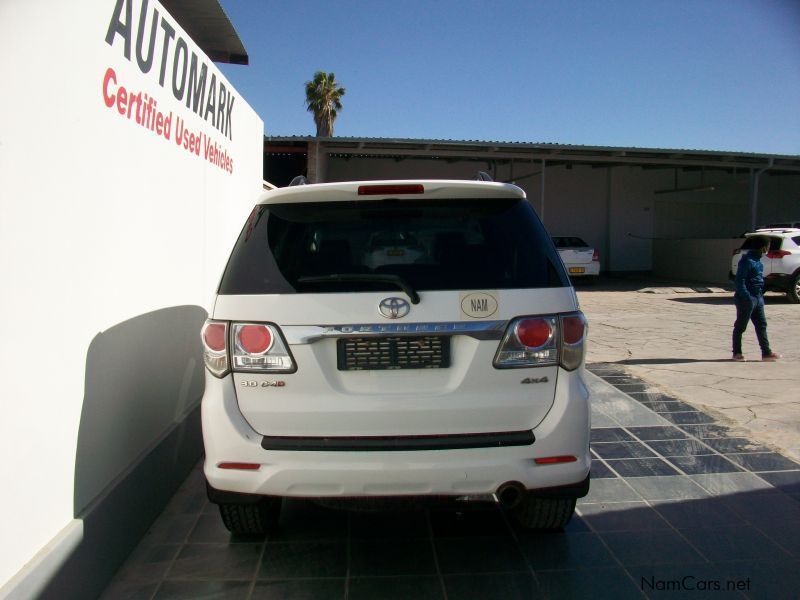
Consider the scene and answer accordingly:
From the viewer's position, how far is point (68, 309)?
2.76 metres

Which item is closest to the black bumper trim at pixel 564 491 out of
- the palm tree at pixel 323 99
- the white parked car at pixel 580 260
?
the white parked car at pixel 580 260

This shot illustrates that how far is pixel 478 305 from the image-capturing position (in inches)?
110

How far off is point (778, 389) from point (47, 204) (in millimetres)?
6899

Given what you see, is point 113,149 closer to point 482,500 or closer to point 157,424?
point 157,424

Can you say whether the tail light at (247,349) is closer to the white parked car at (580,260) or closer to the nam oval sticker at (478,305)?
the nam oval sticker at (478,305)

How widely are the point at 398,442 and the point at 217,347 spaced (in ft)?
2.89

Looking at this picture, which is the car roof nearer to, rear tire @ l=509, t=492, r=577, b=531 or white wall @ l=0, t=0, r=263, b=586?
white wall @ l=0, t=0, r=263, b=586

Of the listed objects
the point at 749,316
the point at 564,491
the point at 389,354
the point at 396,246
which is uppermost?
the point at 396,246

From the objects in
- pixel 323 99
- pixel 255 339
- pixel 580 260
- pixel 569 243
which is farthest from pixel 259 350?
pixel 323 99

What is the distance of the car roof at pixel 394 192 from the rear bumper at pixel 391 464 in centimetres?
87

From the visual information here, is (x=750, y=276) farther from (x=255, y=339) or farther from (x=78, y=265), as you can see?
(x=78, y=265)

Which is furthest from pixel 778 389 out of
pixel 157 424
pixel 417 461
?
pixel 157 424

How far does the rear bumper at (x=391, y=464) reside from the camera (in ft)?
8.95

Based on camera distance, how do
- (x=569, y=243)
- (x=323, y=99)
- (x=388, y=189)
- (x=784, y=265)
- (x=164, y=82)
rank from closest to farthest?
(x=388, y=189) → (x=164, y=82) → (x=784, y=265) → (x=569, y=243) → (x=323, y=99)
